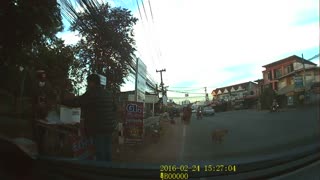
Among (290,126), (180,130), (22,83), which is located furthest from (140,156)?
(180,130)

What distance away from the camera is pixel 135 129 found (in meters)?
9.60

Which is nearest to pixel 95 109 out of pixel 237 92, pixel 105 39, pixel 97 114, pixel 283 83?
pixel 97 114

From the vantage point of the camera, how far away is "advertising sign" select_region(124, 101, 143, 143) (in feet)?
28.1

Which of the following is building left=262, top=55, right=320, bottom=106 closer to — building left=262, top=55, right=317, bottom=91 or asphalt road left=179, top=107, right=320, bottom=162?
building left=262, top=55, right=317, bottom=91

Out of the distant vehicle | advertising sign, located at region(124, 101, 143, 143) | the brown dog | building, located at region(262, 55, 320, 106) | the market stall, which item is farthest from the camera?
the distant vehicle

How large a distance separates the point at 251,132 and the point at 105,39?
4466 millimetres

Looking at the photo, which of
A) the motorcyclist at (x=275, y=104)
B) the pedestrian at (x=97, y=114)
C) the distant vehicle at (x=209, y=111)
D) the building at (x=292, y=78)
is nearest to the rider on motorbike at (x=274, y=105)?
the motorcyclist at (x=275, y=104)

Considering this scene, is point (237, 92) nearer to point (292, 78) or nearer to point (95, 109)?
point (292, 78)

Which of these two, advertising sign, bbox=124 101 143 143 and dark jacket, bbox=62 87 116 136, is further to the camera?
advertising sign, bbox=124 101 143 143

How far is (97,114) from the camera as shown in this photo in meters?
5.11

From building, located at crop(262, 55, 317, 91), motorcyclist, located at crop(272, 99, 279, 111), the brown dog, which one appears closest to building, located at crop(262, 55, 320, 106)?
building, located at crop(262, 55, 317, 91)

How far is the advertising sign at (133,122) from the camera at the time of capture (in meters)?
8.58

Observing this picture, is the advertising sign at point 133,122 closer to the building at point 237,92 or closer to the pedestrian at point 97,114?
the building at point 237,92

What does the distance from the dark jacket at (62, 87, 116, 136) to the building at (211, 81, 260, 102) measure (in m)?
2.81
